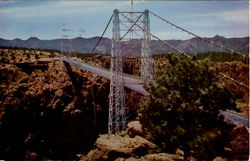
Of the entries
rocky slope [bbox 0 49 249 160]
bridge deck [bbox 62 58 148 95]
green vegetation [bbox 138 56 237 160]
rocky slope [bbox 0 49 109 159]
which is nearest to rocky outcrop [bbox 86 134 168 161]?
bridge deck [bbox 62 58 148 95]

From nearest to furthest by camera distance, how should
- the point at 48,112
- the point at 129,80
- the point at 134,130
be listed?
the point at 134,130 → the point at 129,80 → the point at 48,112

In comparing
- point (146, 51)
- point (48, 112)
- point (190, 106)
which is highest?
point (146, 51)

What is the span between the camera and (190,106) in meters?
18.3

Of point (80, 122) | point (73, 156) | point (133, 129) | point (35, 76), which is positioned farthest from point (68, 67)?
point (133, 129)

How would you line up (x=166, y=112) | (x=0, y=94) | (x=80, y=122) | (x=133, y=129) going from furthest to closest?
(x=80, y=122) < (x=0, y=94) < (x=133, y=129) < (x=166, y=112)

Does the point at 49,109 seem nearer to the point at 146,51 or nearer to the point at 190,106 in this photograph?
the point at 146,51

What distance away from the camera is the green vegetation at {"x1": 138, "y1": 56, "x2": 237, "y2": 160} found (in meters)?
17.9

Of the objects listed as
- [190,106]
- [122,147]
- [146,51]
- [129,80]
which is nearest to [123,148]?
[122,147]

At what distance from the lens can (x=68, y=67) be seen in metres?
61.3

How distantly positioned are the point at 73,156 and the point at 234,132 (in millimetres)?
34615

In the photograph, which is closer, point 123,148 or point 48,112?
point 123,148

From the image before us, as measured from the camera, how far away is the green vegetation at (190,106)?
58.6ft

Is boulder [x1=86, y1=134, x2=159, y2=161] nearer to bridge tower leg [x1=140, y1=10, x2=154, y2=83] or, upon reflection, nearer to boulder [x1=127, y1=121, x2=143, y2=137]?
boulder [x1=127, y1=121, x2=143, y2=137]

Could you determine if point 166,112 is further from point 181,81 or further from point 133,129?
point 133,129
